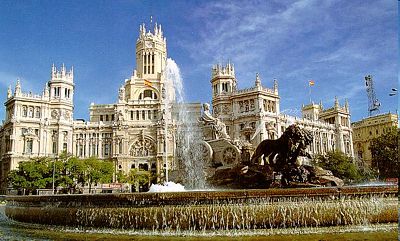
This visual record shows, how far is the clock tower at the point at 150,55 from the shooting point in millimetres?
100375

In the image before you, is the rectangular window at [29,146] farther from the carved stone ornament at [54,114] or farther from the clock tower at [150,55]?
the clock tower at [150,55]

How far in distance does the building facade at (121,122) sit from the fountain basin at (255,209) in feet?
211

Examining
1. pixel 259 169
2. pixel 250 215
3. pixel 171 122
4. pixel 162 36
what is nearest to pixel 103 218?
pixel 250 215

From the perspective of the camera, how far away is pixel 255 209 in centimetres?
1470

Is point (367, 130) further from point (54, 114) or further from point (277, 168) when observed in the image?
point (277, 168)

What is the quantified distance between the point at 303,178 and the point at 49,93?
81603 millimetres

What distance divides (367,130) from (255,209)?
342 ft

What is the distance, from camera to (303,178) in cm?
1781

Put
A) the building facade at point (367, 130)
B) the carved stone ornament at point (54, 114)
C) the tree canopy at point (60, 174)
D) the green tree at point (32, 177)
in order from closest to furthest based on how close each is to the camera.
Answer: the green tree at point (32, 177), the tree canopy at point (60, 174), the carved stone ornament at point (54, 114), the building facade at point (367, 130)

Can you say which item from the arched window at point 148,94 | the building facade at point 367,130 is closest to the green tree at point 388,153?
the building facade at point 367,130

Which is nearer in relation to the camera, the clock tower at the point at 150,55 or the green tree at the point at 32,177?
the green tree at the point at 32,177

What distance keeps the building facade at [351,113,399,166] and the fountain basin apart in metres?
94.2

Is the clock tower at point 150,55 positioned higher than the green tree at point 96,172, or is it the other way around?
the clock tower at point 150,55

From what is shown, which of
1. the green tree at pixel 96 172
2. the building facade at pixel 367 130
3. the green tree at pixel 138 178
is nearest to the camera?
the green tree at pixel 96 172
